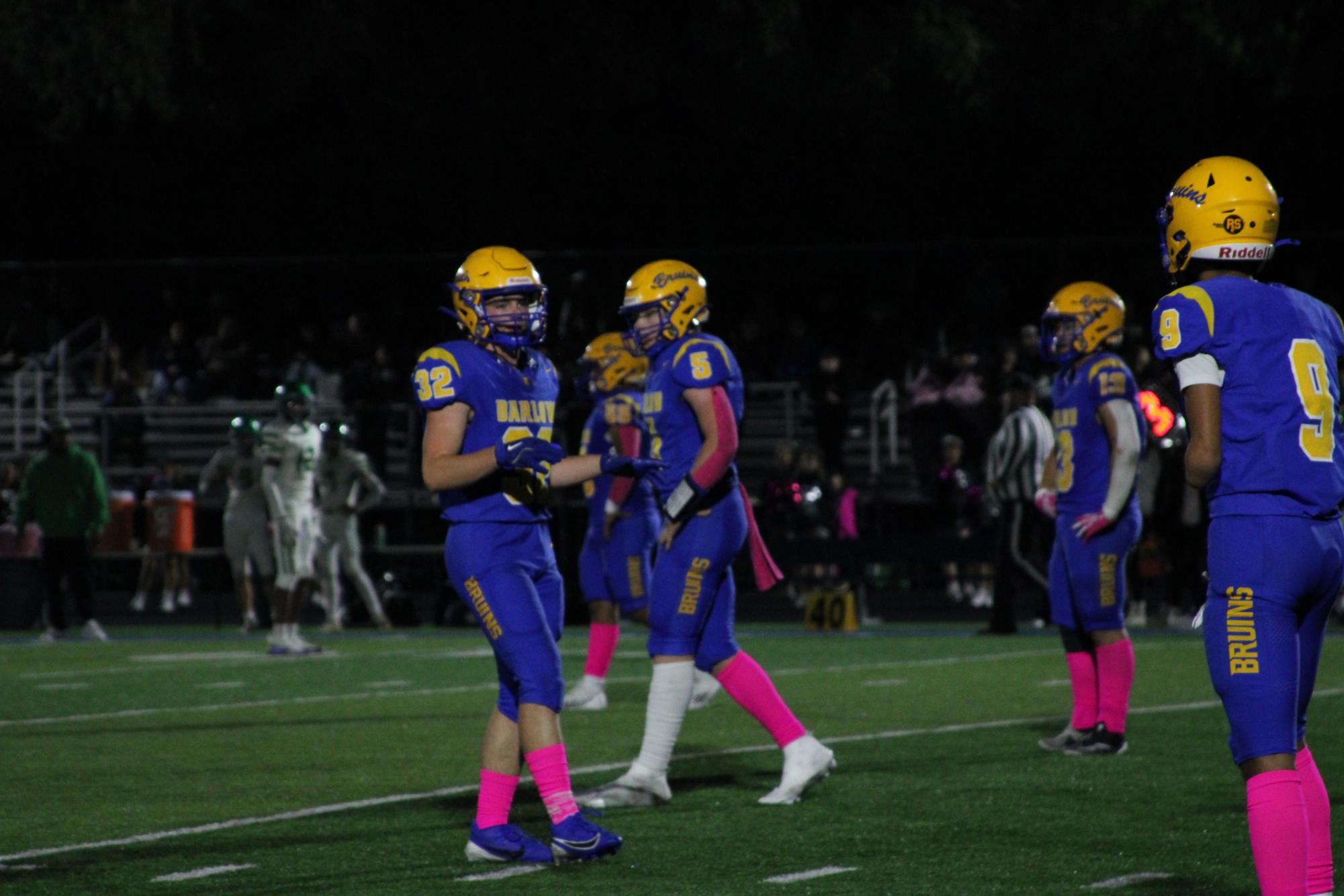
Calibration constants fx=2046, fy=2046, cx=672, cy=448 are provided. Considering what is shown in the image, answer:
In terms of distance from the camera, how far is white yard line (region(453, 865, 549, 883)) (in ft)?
20.7

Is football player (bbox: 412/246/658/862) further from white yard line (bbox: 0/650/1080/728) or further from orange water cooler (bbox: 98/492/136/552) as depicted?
orange water cooler (bbox: 98/492/136/552)

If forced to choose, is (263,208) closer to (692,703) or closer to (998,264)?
(998,264)

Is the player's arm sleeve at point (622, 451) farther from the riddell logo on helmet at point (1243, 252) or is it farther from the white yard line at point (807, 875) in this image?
the riddell logo on helmet at point (1243, 252)

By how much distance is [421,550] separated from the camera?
20781mm

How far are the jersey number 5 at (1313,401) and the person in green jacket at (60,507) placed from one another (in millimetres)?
14805

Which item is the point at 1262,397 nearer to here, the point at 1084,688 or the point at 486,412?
the point at 486,412

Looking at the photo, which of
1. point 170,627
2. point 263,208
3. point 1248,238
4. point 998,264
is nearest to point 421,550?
point 170,627

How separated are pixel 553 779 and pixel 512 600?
600 millimetres

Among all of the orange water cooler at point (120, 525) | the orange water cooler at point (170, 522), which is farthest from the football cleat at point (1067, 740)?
the orange water cooler at point (120, 525)

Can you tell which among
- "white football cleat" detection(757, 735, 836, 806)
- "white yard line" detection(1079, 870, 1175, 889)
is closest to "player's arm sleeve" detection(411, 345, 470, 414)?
"white football cleat" detection(757, 735, 836, 806)

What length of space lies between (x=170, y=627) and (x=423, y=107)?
10212mm

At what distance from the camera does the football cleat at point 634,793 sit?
772 centimetres

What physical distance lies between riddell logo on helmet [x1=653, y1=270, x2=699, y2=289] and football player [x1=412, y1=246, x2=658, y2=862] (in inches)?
51.9

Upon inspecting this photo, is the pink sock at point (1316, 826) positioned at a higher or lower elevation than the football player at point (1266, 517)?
lower
